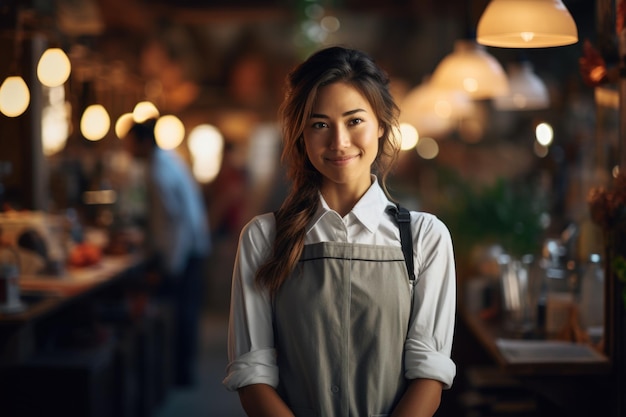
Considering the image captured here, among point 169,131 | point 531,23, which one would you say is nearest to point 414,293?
point 531,23

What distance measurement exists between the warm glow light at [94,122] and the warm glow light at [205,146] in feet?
21.1

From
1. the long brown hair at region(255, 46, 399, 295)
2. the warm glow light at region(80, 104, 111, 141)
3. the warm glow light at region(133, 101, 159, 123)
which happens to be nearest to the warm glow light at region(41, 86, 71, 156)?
the warm glow light at region(80, 104, 111, 141)

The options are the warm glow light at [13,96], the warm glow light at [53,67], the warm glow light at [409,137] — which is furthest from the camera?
the warm glow light at [409,137]

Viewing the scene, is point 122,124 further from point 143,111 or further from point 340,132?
point 340,132

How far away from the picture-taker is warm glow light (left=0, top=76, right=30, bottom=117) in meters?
4.44

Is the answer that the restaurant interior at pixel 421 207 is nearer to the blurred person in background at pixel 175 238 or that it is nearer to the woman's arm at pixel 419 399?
the blurred person in background at pixel 175 238

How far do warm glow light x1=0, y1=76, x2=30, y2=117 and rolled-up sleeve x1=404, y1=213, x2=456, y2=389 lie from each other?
274 centimetres

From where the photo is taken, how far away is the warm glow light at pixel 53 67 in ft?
17.4

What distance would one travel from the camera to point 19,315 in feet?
15.3

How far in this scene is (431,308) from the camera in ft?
7.68

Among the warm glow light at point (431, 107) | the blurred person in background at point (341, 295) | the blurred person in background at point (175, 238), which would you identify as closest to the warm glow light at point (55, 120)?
the blurred person in background at point (175, 238)

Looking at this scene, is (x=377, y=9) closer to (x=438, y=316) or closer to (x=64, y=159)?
(x=64, y=159)

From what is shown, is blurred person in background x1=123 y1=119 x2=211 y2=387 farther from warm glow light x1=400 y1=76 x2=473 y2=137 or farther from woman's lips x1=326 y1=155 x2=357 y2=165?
woman's lips x1=326 y1=155 x2=357 y2=165

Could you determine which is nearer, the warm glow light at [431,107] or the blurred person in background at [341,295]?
the blurred person in background at [341,295]
